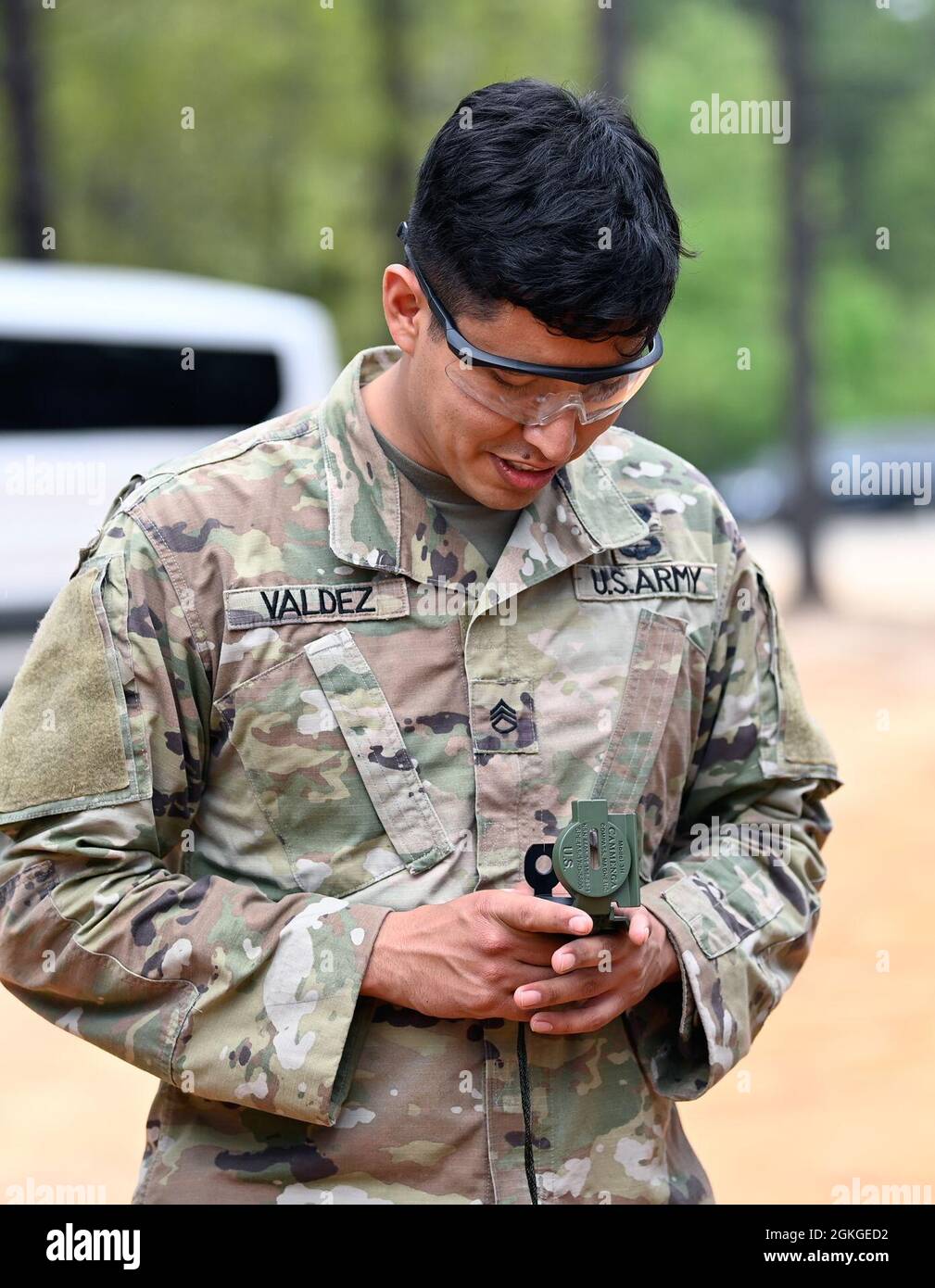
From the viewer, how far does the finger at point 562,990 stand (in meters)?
2.06

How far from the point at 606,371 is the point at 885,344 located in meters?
36.0

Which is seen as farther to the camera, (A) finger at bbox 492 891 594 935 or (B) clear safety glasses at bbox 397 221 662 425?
(B) clear safety glasses at bbox 397 221 662 425

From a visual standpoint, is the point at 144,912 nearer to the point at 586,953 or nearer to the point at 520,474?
the point at 586,953

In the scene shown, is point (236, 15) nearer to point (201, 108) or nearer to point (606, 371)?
point (201, 108)

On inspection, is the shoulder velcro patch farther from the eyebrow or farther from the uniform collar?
the eyebrow

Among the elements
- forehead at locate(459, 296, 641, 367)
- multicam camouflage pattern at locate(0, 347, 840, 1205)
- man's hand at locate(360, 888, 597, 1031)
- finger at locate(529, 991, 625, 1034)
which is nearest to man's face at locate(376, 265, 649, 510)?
forehead at locate(459, 296, 641, 367)

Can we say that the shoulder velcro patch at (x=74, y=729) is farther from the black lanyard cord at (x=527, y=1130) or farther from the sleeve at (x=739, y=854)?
the sleeve at (x=739, y=854)

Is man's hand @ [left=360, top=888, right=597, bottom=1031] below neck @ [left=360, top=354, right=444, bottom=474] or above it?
below

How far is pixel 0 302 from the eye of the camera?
11.0 meters

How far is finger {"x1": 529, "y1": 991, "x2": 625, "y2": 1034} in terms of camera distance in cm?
213

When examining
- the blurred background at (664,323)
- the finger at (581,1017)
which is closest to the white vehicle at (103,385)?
the blurred background at (664,323)

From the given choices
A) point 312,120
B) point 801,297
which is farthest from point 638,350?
point 312,120

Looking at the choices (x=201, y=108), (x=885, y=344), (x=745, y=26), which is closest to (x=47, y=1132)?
(x=201, y=108)

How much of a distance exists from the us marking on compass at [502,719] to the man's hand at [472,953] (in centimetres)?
25
